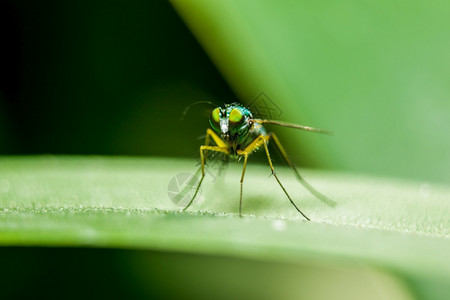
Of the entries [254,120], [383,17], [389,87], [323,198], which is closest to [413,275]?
[323,198]

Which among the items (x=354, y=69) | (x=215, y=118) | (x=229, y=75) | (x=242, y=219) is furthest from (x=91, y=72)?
(x=242, y=219)

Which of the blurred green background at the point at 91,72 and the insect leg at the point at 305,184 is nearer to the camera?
the insect leg at the point at 305,184

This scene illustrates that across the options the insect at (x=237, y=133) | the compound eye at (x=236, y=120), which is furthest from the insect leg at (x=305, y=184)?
the compound eye at (x=236, y=120)

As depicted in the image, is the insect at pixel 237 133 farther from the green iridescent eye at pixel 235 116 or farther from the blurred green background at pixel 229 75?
the blurred green background at pixel 229 75

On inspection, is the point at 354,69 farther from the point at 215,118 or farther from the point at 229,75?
the point at 215,118

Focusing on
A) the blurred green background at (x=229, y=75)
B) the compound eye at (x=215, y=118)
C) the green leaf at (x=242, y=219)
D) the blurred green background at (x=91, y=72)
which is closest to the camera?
the green leaf at (x=242, y=219)

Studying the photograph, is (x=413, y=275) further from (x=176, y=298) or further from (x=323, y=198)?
(x=176, y=298)
